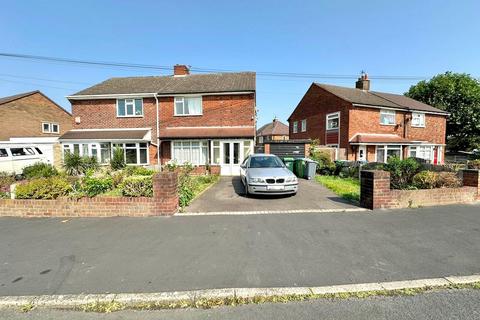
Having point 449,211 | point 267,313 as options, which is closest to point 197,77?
point 449,211

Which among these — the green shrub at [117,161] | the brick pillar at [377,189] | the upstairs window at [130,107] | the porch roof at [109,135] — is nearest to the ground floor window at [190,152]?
the porch roof at [109,135]

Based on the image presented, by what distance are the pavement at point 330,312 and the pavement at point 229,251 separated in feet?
1.20

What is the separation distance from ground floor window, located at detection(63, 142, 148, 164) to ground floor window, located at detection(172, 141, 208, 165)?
7.05 feet

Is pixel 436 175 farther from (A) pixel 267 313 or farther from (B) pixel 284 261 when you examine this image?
(A) pixel 267 313

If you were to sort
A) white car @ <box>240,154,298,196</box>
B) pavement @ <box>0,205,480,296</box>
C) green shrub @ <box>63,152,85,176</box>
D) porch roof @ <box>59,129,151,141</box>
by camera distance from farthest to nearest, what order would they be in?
porch roof @ <box>59,129,151,141</box> < green shrub @ <box>63,152,85,176</box> < white car @ <box>240,154,298,196</box> < pavement @ <box>0,205,480,296</box>

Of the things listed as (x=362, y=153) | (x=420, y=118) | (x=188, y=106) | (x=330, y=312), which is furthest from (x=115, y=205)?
(x=420, y=118)

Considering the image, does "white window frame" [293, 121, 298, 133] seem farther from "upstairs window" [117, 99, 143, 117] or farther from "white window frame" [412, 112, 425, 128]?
"upstairs window" [117, 99, 143, 117]

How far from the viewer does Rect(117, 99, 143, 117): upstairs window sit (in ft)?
54.8

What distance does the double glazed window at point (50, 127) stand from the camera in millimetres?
25422

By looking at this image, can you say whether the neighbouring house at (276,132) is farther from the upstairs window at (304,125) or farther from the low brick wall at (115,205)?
the low brick wall at (115,205)

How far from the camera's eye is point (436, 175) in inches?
288

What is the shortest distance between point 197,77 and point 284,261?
18122mm

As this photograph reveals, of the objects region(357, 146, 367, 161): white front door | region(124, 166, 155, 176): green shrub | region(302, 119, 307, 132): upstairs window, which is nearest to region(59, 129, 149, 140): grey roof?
region(124, 166, 155, 176): green shrub

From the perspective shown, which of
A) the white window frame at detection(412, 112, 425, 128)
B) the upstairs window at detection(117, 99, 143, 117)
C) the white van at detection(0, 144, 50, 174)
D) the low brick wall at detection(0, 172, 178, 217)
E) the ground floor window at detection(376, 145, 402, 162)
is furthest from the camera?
the white window frame at detection(412, 112, 425, 128)
